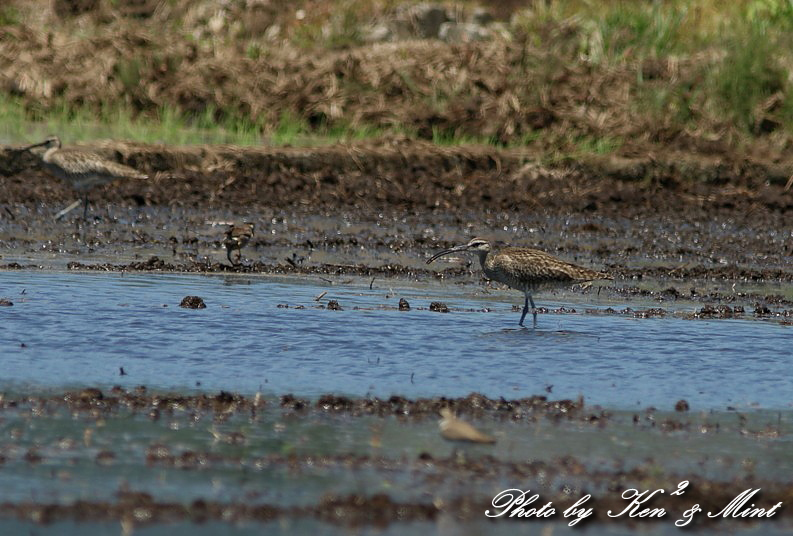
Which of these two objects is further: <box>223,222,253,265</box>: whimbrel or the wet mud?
the wet mud

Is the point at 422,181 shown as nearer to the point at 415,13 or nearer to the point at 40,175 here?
the point at 40,175

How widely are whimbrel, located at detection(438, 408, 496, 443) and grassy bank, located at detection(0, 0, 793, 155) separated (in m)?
12.6

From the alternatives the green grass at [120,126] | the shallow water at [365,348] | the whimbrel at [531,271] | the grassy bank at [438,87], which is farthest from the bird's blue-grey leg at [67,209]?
the whimbrel at [531,271]

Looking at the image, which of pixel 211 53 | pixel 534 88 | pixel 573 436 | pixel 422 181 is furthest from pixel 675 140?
pixel 573 436

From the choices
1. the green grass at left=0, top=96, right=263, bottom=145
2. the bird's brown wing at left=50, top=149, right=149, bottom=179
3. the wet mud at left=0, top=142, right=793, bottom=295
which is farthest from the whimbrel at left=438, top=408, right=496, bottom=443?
the green grass at left=0, top=96, right=263, bottom=145

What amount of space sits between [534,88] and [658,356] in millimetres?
11924

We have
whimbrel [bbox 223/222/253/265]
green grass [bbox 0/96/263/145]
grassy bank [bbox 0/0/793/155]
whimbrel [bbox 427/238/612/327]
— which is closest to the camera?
whimbrel [bbox 427/238/612/327]

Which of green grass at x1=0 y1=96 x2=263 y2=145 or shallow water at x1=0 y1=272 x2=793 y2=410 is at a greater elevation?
green grass at x1=0 y1=96 x2=263 y2=145

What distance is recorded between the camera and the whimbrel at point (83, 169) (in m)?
16.1

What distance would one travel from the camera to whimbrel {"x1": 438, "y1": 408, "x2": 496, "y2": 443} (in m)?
6.70

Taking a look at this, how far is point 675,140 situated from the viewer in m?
19.6

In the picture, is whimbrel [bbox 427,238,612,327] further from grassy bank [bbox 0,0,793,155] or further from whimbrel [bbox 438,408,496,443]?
grassy bank [bbox 0,0,793,155]

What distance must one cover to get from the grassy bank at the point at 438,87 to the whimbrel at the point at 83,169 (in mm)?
2192

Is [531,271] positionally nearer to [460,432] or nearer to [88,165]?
[460,432]
